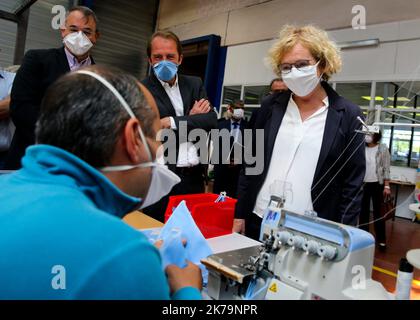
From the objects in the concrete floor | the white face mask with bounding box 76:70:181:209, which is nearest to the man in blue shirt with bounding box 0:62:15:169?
the white face mask with bounding box 76:70:181:209

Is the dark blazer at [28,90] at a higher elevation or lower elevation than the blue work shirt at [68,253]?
higher

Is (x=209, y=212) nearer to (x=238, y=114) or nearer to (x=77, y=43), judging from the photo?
(x=77, y=43)

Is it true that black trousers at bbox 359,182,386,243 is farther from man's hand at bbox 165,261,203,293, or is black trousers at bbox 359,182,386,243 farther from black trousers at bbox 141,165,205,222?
man's hand at bbox 165,261,203,293

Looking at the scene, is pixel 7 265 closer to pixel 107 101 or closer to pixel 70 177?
pixel 70 177

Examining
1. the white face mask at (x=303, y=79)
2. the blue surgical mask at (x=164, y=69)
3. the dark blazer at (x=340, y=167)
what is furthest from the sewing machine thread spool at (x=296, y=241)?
the blue surgical mask at (x=164, y=69)

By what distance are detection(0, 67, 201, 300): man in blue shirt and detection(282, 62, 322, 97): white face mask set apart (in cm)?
95

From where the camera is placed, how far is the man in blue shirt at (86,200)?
52 centimetres

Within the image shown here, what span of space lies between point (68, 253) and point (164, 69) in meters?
1.48

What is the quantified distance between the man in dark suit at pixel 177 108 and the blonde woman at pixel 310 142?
0.34 meters

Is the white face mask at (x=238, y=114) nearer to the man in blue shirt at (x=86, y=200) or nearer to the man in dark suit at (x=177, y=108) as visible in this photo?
the man in dark suit at (x=177, y=108)

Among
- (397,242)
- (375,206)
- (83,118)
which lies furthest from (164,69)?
(397,242)

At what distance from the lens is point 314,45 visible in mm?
1513

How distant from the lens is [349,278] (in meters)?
0.80

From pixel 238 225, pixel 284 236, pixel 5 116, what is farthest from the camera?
pixel 5 116
